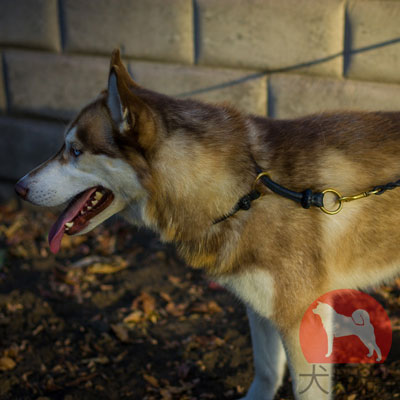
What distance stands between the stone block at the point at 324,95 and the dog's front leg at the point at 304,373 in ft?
6.55

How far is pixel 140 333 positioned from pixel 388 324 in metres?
1.68

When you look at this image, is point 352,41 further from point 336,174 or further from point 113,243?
point 113,243

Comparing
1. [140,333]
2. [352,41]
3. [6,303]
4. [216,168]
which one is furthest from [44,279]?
[352,41]

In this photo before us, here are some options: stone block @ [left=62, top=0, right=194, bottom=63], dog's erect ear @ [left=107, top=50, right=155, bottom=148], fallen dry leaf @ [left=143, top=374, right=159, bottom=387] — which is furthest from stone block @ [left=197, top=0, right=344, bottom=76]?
fallen dry leaf @ [left=143, top=374, right=159, bottom=387]

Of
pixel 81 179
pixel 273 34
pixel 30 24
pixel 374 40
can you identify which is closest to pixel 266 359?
pixel 81 179

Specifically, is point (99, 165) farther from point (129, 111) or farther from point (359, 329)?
point (359, 329)

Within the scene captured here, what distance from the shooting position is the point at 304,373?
7.91 ft

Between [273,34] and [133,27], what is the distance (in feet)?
4.44

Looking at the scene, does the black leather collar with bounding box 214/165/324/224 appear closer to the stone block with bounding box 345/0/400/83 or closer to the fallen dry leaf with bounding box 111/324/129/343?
the fallen dry leaf with bounding box 111/324/129/343

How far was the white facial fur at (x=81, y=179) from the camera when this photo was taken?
94.1 inches

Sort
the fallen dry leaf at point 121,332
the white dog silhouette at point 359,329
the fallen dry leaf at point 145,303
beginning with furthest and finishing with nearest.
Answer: the fallen dry leaf at point 145,303, the fallen dry leaf at point 121,332, the white dog silhouette at point 359,329

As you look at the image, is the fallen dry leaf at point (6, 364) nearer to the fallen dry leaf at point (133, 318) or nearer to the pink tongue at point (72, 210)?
the fallen dry leaf at point (133, 318)

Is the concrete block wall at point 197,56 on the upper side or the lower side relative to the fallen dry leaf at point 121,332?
upper

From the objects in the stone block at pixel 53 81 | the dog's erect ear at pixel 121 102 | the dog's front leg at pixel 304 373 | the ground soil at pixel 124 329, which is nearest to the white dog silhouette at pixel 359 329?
the ground soil at pixel 124 329
